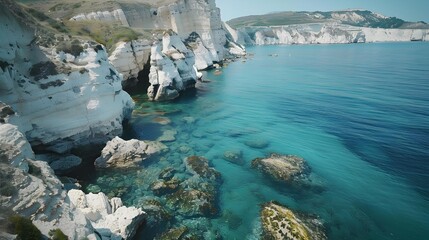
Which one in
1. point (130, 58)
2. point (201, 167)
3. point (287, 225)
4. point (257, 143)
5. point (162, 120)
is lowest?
point (257, 143)

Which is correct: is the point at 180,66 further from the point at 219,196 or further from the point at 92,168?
the point at 219,196

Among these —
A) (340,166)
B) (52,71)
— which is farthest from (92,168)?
(340,166)

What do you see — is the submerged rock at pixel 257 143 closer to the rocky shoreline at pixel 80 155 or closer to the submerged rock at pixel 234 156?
the rocky shoreline at pixel 80 155

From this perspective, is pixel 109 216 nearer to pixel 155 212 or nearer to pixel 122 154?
pixel 155 212

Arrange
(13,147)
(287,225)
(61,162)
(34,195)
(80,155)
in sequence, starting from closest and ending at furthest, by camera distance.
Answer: (34,195) → (13,147) → (287,225) → (61,162) → (80,155)

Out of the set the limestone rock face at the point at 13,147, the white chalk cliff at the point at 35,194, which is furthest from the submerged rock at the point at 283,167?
the limestone rock face at the point at 13,147

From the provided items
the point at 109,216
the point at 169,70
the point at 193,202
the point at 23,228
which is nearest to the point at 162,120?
the point at 169,70
